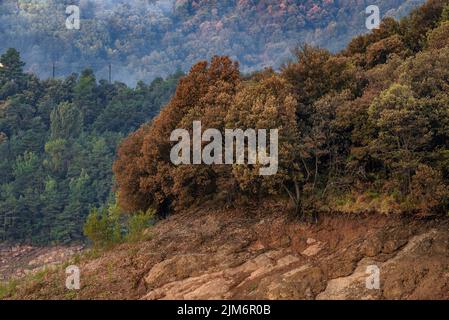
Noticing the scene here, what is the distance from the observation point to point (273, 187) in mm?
24953

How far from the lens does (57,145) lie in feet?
311

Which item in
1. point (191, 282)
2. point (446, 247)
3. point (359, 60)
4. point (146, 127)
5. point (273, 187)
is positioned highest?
point (359, 60)

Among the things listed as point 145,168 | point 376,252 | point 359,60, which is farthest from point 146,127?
point 376,252

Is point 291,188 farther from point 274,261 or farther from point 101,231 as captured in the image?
point 101,231

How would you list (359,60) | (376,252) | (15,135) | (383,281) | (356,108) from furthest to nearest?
(15,135) < (359,60) < (356,108) < (376,252) < (383,281)

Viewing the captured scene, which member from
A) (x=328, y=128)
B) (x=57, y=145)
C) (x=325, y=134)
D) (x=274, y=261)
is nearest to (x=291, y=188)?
(x=325, y=134)

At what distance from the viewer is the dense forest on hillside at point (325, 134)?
859 inches

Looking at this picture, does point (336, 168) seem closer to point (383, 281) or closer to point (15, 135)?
point (383, 281)

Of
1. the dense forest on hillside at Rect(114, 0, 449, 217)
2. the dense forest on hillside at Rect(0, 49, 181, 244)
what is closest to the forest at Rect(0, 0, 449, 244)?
the dense forest on hillside at Rect(114, 0, 449, 217)

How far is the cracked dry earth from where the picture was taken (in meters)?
19.3

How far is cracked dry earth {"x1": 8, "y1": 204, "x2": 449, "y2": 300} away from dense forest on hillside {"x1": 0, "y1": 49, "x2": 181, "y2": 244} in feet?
190

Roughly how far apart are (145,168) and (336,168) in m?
A: 9.77

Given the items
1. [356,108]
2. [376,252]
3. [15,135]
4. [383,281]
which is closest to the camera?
[383,281]

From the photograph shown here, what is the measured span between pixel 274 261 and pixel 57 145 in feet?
256
